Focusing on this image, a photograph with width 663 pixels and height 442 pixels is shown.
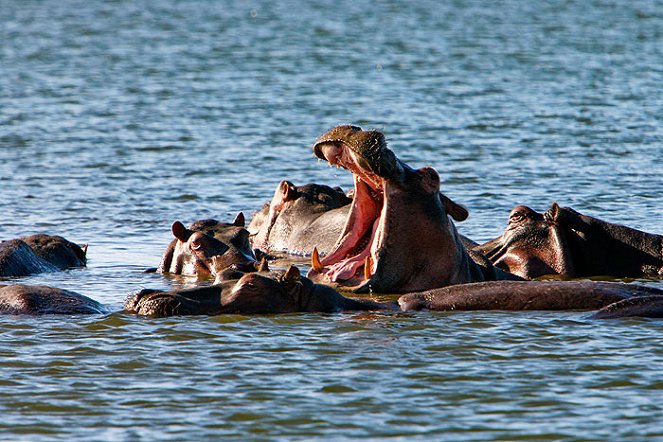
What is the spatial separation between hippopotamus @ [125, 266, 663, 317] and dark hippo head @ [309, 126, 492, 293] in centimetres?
69

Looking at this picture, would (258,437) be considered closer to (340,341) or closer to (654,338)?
(340,341)

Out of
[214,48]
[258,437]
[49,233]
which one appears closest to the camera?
[258,437]

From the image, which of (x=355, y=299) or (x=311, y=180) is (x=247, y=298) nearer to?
(x=355, y=299)

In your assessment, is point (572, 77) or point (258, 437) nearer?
point (258, 437)

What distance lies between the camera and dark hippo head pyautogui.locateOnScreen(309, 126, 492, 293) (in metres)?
9.88

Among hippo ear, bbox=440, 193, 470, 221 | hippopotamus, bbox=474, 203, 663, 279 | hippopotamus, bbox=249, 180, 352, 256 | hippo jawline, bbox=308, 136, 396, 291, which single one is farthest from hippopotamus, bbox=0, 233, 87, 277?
hippopotamus, bbox=474, 203, 663, 279

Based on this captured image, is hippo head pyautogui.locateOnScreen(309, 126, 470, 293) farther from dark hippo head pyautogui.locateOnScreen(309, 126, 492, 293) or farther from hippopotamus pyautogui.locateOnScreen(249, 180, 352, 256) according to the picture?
hippopotamus pyautogui.locateOnScreen(249, 180, 352, 256)

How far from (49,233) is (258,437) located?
7173 mm

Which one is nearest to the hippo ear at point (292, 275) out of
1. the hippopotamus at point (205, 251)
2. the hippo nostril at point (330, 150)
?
the hippo nostril at point (330, 150)

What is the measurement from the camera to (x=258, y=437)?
6609 millimetres

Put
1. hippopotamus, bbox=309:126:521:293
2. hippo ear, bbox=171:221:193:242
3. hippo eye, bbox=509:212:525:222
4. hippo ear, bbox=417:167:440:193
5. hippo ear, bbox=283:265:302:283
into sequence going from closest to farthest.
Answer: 1. hippo ear, bbox=283:265:302:283
2. hippopotamus, bbox=309:126:521:293
3. hippo ear, bbox=417:167:440:193
4. hippo ear, bbox=171:221:193:242
5. hippo eye, bbox=509:212:525:222

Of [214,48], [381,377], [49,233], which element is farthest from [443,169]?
[214,48]

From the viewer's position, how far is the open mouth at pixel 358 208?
31.9ft

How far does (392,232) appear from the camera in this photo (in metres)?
10.0
